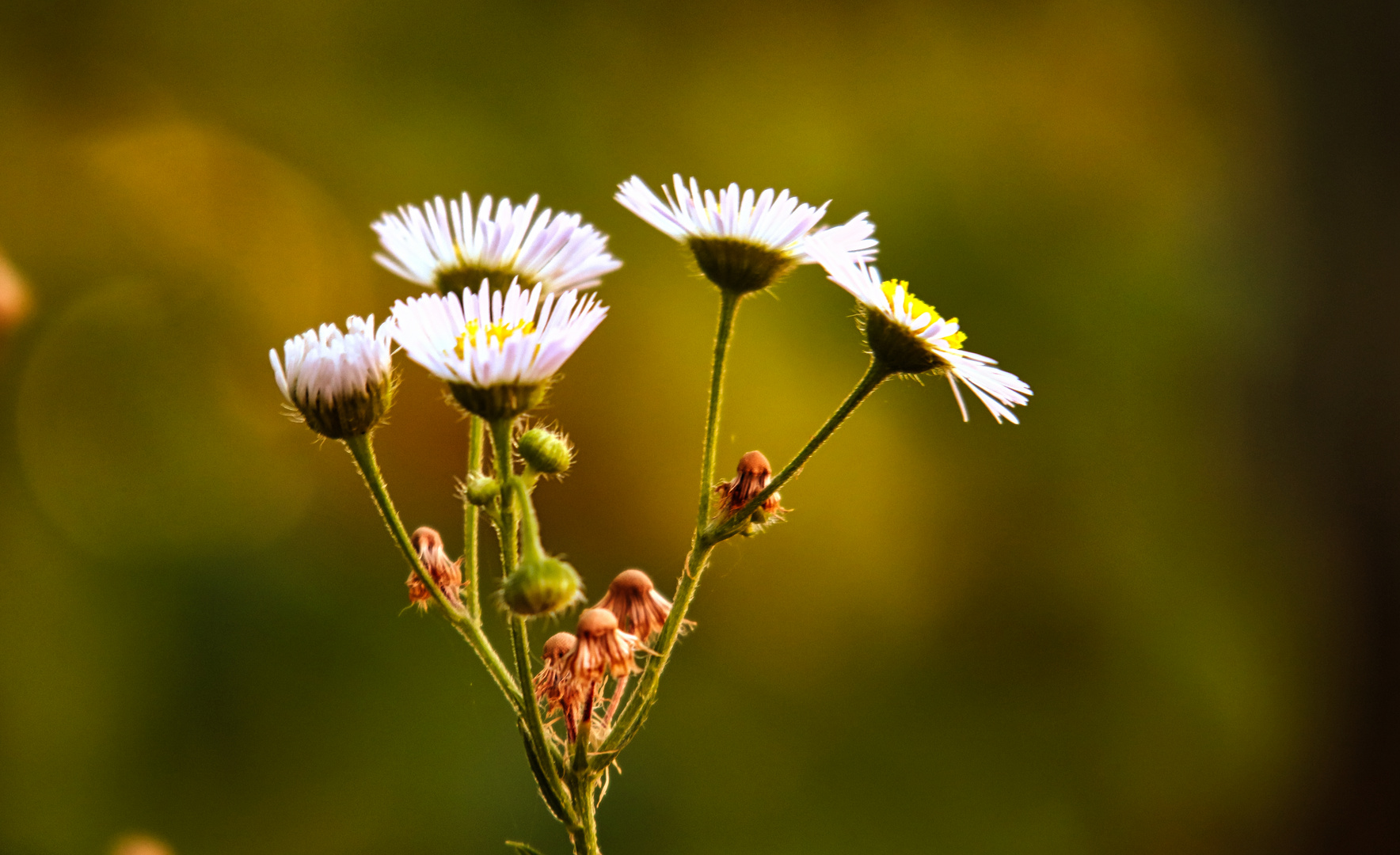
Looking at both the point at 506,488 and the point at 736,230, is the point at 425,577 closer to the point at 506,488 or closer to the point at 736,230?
the point at 506,488

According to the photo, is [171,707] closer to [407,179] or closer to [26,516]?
[26,516]

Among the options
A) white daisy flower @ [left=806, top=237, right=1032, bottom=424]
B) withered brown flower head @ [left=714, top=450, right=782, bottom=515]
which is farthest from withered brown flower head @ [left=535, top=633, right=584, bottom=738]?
white daisy flower @ [left=806, top=237, right=1032, bottom=424]

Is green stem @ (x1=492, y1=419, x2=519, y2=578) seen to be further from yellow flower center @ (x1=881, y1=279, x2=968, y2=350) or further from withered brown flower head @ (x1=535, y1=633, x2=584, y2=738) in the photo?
yellow flower center @ (x1=881, y1=279, x2=968, y2=350)

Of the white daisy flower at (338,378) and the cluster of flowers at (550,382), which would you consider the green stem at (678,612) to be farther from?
the white daisy flower at (338,378)

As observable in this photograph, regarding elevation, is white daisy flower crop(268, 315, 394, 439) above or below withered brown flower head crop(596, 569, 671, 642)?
below

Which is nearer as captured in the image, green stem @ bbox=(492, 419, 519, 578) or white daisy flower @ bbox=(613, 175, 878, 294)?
→ green stem @ bbox=(492, 419, 519, 578)

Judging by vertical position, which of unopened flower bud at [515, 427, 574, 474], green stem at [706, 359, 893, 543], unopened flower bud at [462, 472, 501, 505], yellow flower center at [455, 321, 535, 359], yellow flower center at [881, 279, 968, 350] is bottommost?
unopened flower bud at [462, 472, 501, 505]

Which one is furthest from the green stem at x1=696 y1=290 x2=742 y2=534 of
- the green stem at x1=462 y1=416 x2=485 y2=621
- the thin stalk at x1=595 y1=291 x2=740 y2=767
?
the green stem at x1=462 y1=416 x2=485 y2=621

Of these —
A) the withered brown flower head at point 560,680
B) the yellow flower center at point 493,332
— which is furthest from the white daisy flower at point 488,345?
the withered brown flower head at point 560,680
